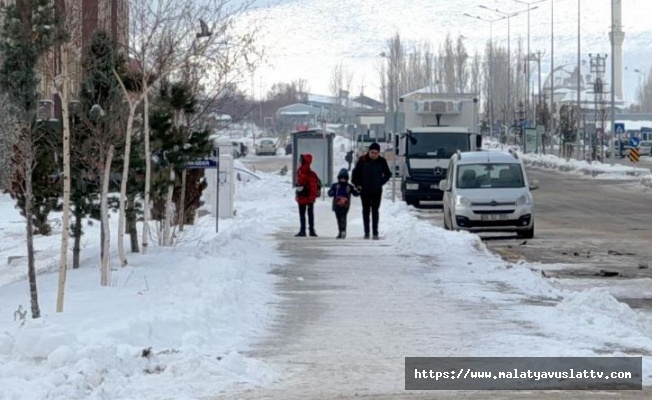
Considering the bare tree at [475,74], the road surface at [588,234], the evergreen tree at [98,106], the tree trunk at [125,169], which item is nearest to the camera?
the evergreen tree at [98,106]

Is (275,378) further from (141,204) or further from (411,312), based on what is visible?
(141,204)

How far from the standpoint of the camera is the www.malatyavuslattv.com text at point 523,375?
1016cm

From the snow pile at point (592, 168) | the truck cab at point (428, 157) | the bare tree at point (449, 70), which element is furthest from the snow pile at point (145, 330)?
the bare tree at point (449, 70)

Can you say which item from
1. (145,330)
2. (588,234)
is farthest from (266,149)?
(145,330)

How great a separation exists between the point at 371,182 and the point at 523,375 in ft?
51.2

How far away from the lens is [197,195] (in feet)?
88.0

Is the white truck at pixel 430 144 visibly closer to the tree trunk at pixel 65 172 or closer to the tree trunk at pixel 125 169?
the tree trunk at pixel 125 169

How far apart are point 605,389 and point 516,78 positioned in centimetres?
11960

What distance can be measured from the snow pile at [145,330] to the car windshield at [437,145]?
22.1 metres

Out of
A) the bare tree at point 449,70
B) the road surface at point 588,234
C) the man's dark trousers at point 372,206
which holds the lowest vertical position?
the road surface at point 588,234

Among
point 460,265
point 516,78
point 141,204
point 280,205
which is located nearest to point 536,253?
point 460,265

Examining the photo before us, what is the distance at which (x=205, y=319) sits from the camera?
41.2 feet

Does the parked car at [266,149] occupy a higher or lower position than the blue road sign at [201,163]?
higher

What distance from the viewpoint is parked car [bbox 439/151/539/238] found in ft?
88.8
